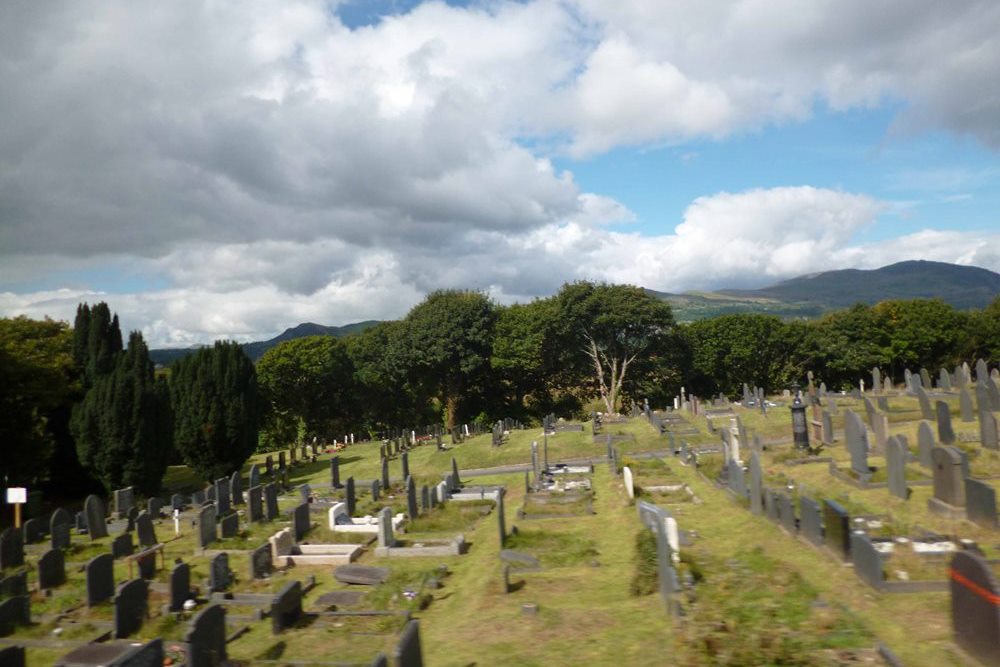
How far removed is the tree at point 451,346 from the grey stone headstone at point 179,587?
33914 millimetres

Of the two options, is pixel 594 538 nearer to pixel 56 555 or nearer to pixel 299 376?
pixel 56 555

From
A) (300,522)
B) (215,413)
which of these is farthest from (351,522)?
(215,413)

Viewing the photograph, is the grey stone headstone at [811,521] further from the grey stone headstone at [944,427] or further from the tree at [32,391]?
the tree at [32,391]

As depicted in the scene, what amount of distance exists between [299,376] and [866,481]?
40.4 metres

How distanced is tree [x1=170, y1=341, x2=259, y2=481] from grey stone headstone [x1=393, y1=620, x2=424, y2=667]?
26160mm

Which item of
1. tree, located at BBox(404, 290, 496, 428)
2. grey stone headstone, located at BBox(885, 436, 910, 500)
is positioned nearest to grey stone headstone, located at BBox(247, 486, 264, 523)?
grey stone headstone, located at BBox(885, 436, 910, 500)

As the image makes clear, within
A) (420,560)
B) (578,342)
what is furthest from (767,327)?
(420,560)

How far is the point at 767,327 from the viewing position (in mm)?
51250

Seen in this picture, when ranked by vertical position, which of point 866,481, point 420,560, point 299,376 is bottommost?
point 420,560

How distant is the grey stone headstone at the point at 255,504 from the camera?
1934 cm

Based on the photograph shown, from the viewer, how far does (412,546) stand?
15328 millimetres

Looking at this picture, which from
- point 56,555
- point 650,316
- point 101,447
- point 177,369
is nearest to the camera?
point 56,555

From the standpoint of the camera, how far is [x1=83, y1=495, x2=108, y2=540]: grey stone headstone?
18625 millimetres

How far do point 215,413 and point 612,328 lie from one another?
2632 cm
